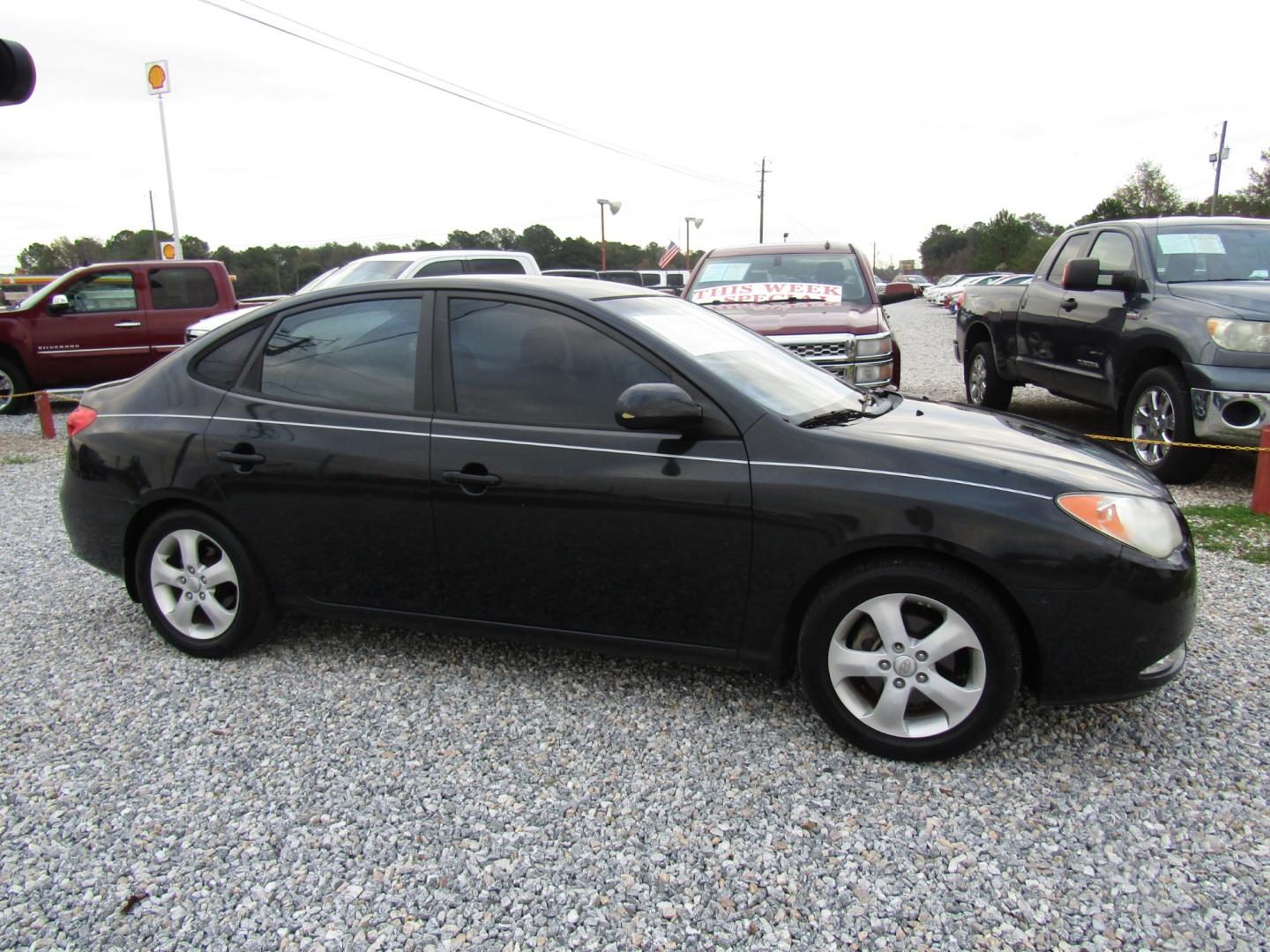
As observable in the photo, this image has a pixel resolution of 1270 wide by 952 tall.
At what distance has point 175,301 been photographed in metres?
12.7

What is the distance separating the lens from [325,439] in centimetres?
364

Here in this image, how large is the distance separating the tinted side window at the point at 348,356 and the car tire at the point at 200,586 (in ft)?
2.16

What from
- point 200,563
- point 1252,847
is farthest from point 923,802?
point 200,563

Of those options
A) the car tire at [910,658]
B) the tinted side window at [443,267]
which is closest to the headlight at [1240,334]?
the car tire at [910,658]

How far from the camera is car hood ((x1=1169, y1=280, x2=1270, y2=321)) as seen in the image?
609 cm

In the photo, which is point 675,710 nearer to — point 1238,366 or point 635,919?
point 635,919

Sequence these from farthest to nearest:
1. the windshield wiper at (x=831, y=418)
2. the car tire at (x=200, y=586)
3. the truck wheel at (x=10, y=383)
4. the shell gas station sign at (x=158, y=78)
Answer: the shell gas station sign at (x=158, y=78) < the truck wheel at (x=10, y=383) < the car tire at (x=200, y=586) < the windshield wiper at (x=831, y=418)

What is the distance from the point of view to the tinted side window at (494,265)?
11.4m

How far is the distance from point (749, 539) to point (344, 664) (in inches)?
74.0

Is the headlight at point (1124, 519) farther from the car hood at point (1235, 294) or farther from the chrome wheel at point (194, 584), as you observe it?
the car hood at point (1235, 294)

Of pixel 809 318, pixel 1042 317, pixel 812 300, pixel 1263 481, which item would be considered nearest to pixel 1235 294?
pixel 1263 481

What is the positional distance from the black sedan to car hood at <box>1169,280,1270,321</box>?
3.31 meters

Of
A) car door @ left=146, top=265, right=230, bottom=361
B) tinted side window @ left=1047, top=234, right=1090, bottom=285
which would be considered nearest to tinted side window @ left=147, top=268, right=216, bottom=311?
car door @ left=146, top=265, right=230, bottom=361

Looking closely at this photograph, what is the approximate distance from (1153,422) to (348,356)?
225 inches
